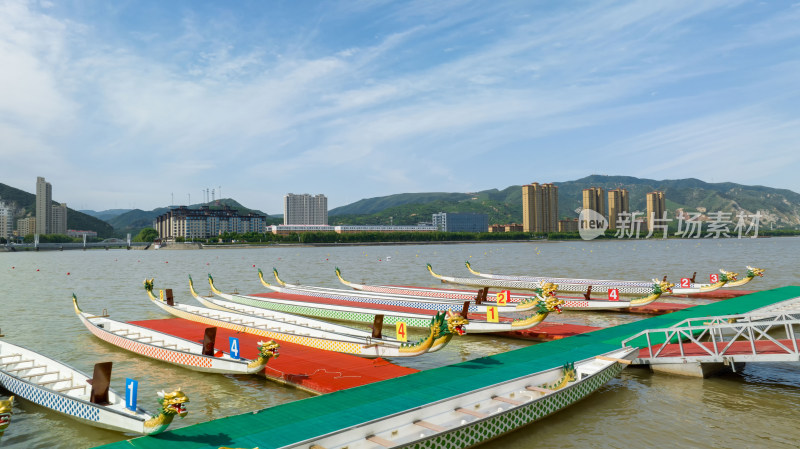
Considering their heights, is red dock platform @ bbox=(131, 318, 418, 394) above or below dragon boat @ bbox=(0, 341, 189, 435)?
below

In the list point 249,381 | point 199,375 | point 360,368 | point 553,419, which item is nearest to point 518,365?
point 553,419

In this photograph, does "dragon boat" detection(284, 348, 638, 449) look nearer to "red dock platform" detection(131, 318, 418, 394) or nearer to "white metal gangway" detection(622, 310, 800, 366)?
"white metal gangway" detection(622, 310, 800, 366)

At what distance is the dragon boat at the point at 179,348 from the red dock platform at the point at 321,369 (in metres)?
1.23

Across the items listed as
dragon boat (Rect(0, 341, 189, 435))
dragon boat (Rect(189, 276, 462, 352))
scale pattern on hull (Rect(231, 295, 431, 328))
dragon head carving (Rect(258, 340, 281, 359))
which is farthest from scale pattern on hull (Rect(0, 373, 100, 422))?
scale pattern on hull (Rect(231, 295, 431, 328))

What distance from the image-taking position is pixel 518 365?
15297 millimetres

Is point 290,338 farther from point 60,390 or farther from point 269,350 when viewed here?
point 60,390

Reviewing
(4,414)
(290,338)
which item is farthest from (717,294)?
(4,414)

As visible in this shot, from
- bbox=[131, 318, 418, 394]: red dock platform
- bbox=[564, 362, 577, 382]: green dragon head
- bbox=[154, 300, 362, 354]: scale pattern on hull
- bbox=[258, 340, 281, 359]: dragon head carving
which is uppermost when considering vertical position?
bbox=[258, 340, 281, 359]: dragon head carving

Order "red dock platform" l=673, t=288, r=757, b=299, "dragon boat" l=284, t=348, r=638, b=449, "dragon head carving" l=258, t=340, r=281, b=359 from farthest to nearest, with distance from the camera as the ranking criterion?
1. "red dock platform" l=673, t=288, r=757, b=299
2. "dragon head carving" l=258, t=340, r=281, b=359
3. "dragon boat" l=284, t=348, r=638, b=449

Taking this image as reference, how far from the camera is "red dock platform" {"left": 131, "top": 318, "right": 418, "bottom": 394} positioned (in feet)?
48.5

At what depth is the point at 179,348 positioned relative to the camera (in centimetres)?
1892

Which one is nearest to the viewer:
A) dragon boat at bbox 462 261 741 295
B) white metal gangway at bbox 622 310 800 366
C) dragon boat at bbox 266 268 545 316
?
white metal gangway at bbox 622 310 800 366

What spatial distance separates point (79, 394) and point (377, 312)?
16840mm

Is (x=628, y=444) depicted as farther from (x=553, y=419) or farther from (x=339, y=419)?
(x=339, y=419)
